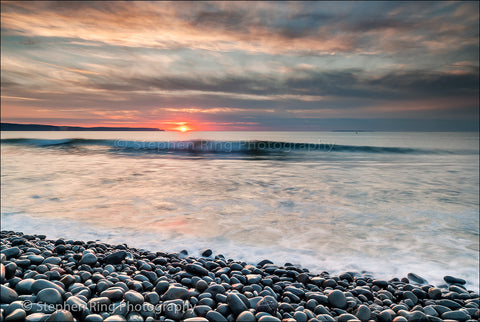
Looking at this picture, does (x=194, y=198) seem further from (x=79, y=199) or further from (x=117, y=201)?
(x=79, y=199)

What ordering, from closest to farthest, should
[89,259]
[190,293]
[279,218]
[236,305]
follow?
1. [236,305]
2. [190,293]
3. [89,259]
4. [279,218]

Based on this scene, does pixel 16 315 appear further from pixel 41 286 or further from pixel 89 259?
pixel 89 259

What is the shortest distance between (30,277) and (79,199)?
18.1 feet

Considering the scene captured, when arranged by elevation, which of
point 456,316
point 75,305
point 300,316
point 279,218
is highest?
point 75,305

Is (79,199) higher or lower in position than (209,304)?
lower

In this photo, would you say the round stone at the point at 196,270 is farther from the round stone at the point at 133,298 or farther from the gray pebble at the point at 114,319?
the gray pebble at the point at 114,319

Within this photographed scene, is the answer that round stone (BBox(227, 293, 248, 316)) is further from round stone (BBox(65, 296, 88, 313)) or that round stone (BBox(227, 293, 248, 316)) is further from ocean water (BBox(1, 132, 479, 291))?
ocean water (BBox(1, 132, 479, 291))

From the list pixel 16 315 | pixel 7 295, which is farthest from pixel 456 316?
pixel 7 295

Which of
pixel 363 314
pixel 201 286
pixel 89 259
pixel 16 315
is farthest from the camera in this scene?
pixel 89 259

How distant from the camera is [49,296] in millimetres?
1904

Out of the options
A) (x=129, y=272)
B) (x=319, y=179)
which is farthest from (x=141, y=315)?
(x=319, y=179)

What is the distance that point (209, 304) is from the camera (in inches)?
81.0

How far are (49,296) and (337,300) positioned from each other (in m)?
2.17

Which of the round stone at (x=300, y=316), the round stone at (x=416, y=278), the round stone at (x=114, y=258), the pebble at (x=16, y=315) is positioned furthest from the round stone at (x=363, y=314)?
the round stone at (x=114, y=258)
